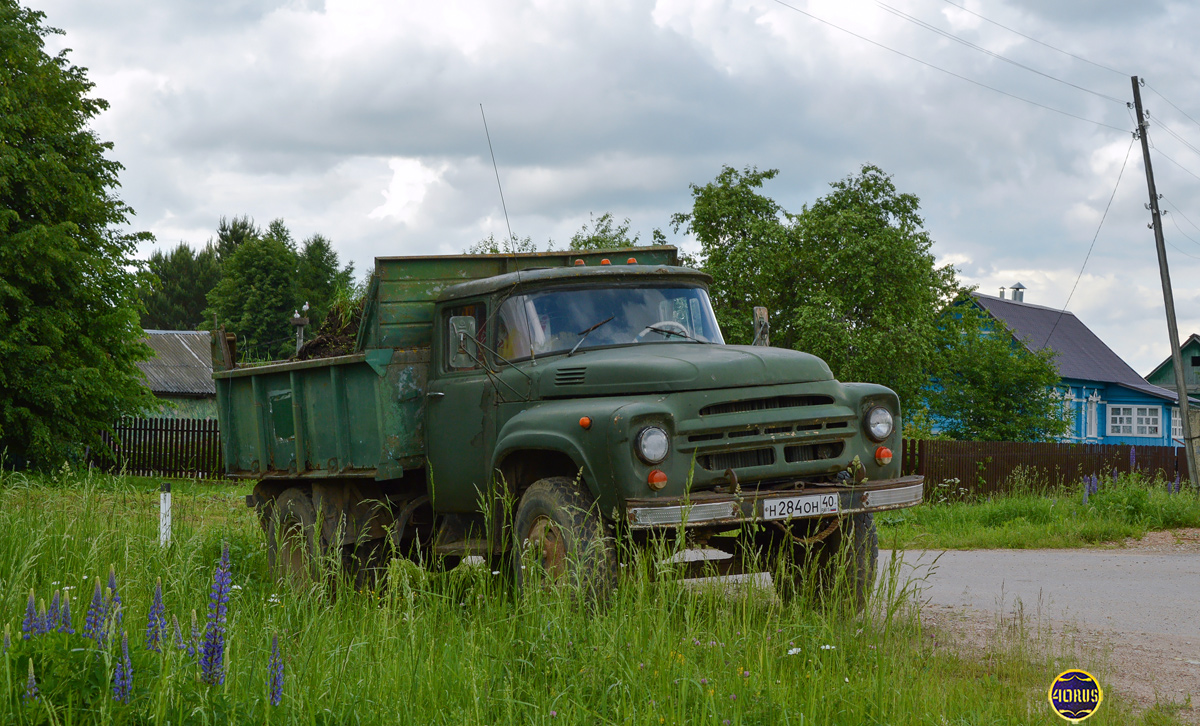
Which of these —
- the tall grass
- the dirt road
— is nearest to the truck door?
the dirt road

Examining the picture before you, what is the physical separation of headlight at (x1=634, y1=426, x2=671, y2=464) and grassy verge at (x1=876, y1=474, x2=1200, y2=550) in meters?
7.88

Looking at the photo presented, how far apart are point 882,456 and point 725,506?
1.45 metres

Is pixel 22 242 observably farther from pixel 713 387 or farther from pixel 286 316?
pixel 286 316

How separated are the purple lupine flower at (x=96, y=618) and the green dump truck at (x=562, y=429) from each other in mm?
2264

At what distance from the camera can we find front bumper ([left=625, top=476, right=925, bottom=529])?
Result: 5.47 meters

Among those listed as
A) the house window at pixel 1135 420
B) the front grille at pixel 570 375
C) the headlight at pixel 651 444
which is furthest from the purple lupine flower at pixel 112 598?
the house window at pixel 1135 420

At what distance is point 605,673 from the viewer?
434cm

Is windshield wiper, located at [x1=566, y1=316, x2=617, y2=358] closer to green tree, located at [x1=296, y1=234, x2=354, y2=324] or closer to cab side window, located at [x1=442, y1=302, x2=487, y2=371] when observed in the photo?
cab side window, located at [x1=442, y1=302, x2=487, y2=371]

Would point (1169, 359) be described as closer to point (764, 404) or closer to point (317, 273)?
point (317, 273)

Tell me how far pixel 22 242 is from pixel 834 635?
21.2 m

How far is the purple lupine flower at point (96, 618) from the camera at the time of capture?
11.0ft

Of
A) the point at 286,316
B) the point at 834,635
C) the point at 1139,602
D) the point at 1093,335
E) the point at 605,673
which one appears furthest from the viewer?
the point at 286,316

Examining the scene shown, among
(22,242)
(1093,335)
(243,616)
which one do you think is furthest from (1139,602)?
(1093,335)

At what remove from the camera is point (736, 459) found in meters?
6.03
